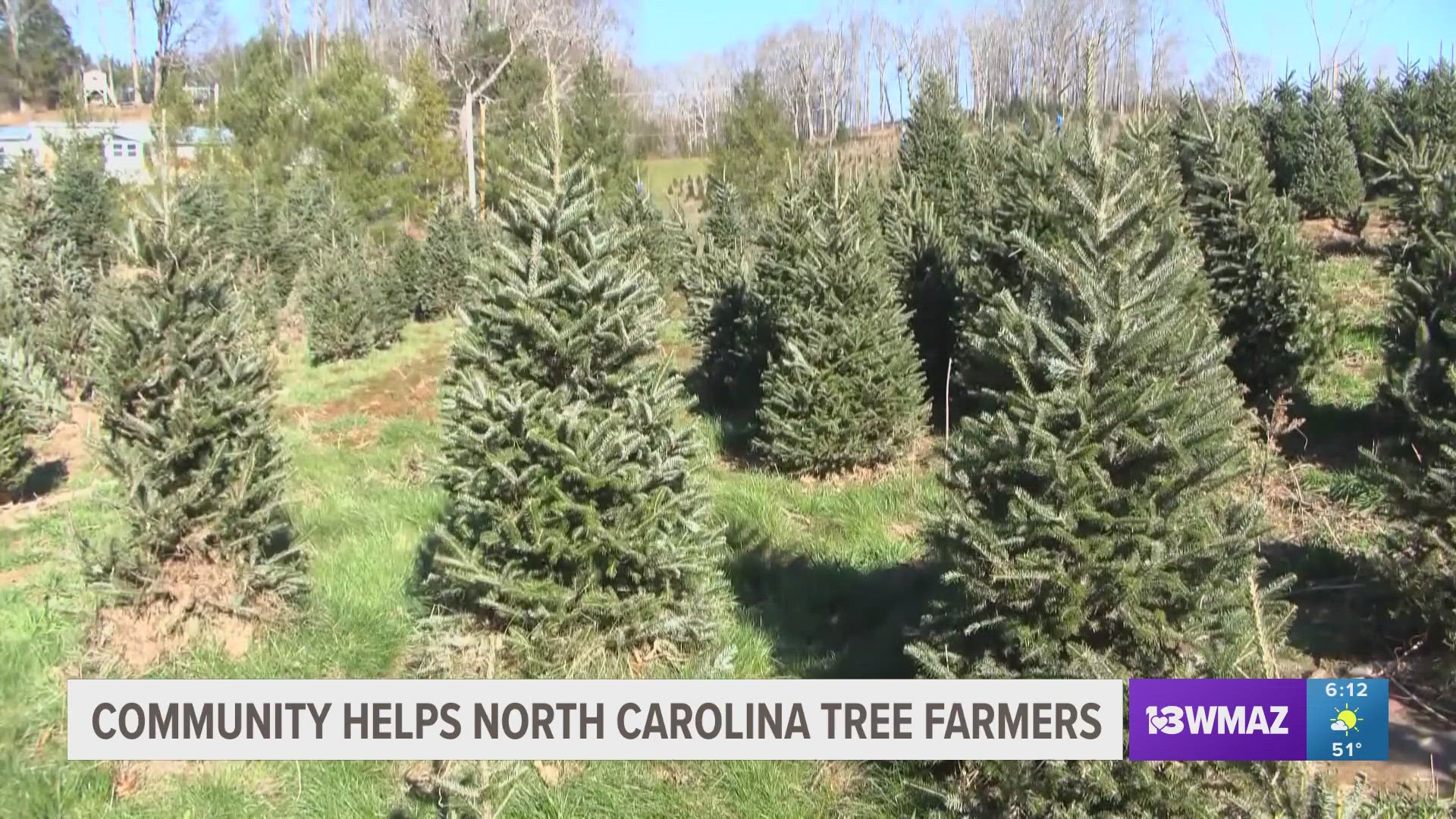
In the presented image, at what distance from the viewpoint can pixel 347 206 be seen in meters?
24.5

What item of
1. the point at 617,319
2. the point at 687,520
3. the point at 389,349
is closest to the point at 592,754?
the point at 687,520

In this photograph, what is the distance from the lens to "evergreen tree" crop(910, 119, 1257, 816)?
11.7ft

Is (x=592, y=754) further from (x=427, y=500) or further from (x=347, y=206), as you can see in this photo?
(x=347, y=206)

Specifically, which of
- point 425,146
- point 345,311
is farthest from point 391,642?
point 425,146

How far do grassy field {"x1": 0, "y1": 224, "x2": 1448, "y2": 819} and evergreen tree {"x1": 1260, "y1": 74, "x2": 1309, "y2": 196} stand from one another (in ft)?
23.6

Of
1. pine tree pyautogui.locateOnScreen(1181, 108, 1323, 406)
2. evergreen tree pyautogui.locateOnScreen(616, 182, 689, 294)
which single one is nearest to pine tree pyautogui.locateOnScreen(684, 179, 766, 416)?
pine tree pyautogui.locateOnScreen(1181, 108, 1323, 406)

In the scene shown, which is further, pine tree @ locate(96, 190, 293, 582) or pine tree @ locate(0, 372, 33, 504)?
pine tree @ locate(0, 372, 33, 504)

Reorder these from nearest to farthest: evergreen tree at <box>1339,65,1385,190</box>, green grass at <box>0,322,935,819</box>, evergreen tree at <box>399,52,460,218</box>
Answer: green grass at <box>0,322,935,819</box>
evergreen tree at <box>1339,65,1385,190</box>
evergreen tree at <box>399,52,460,218</box>

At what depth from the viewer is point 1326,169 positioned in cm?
1562

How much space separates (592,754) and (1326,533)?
4910mm

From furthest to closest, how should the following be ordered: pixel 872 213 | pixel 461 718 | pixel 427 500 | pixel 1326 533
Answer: pixel 872 213
pixel 427 500
pixel 1326 533
pixel 461 718

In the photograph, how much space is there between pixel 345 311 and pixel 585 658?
13190 mm

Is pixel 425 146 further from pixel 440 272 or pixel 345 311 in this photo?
pixel 345 311

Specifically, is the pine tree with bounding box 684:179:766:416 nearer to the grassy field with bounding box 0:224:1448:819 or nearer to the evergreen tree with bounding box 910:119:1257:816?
the grassy field with bounding box 0:224:1448:819
